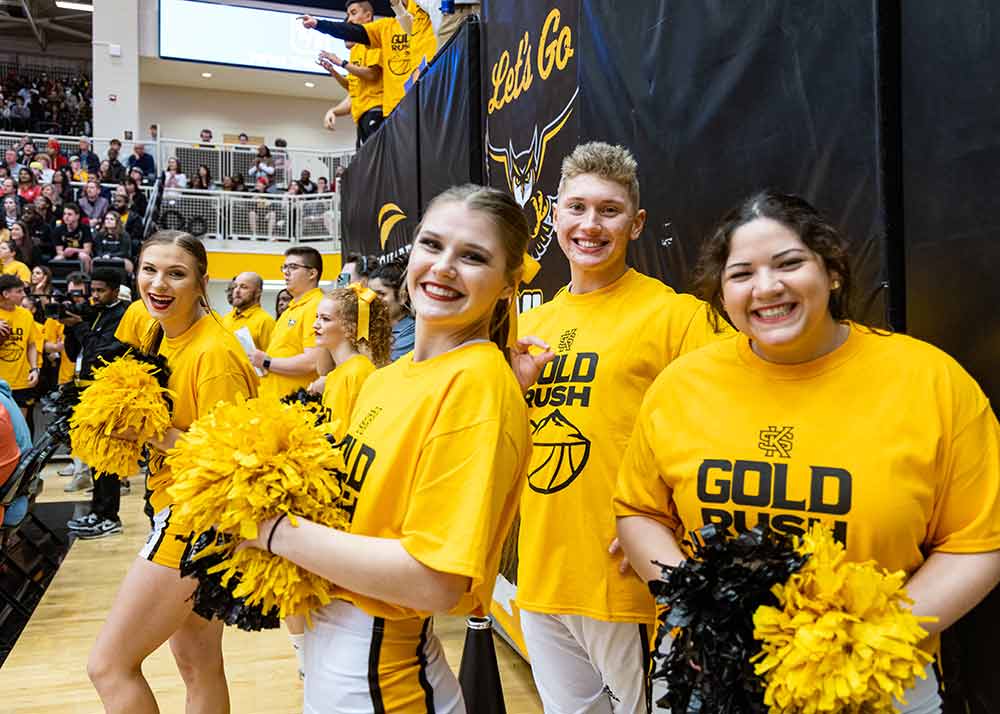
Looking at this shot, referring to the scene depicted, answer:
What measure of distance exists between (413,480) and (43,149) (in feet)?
55.2

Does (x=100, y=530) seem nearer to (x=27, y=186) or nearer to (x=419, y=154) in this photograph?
(x=419, y=154)

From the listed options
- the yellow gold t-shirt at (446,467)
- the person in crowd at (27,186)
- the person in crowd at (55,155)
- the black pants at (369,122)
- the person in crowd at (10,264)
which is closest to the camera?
the yellow gold t-shirt at (446,467)

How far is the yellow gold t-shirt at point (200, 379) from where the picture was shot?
7.56 feet

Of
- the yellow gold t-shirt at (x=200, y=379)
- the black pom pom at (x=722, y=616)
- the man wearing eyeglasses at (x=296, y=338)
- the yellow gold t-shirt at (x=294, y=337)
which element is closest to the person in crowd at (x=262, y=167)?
the man wearing eyeglasses at (x=296, y=338)

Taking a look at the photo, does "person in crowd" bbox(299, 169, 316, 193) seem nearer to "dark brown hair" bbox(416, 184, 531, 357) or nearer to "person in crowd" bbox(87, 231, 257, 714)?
"person in crowd" bbox(87, 231, 257, 714)

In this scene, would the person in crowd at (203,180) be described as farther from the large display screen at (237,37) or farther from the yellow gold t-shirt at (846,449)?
the yellow gold t-shirt at (846,449)

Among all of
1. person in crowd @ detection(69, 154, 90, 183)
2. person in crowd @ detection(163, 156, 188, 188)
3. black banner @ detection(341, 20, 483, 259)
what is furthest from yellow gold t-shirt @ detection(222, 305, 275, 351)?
person in crowd @ detection(69, 154, 90, 183)

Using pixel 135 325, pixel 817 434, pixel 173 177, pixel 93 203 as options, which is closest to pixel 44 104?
pixel 173 177

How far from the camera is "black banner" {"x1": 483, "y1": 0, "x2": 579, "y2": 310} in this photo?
313cm

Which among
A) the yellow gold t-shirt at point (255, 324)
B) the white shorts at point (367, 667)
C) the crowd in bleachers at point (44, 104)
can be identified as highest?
the crowd in bleachers at point (44, 104)

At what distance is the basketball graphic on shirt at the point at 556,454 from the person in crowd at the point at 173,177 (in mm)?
14150

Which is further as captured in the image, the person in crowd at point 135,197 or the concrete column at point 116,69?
the concrete column at point 116,69

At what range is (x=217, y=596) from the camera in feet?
4.32

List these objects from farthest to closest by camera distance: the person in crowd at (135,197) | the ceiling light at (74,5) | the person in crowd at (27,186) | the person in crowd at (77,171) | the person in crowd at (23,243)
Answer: the ceiling light at (74,5)
the person in crowd at (77,171)
the person in crowd at (135,197)
the person in crowd at (27,186)
the person in crowd at (23,243)
